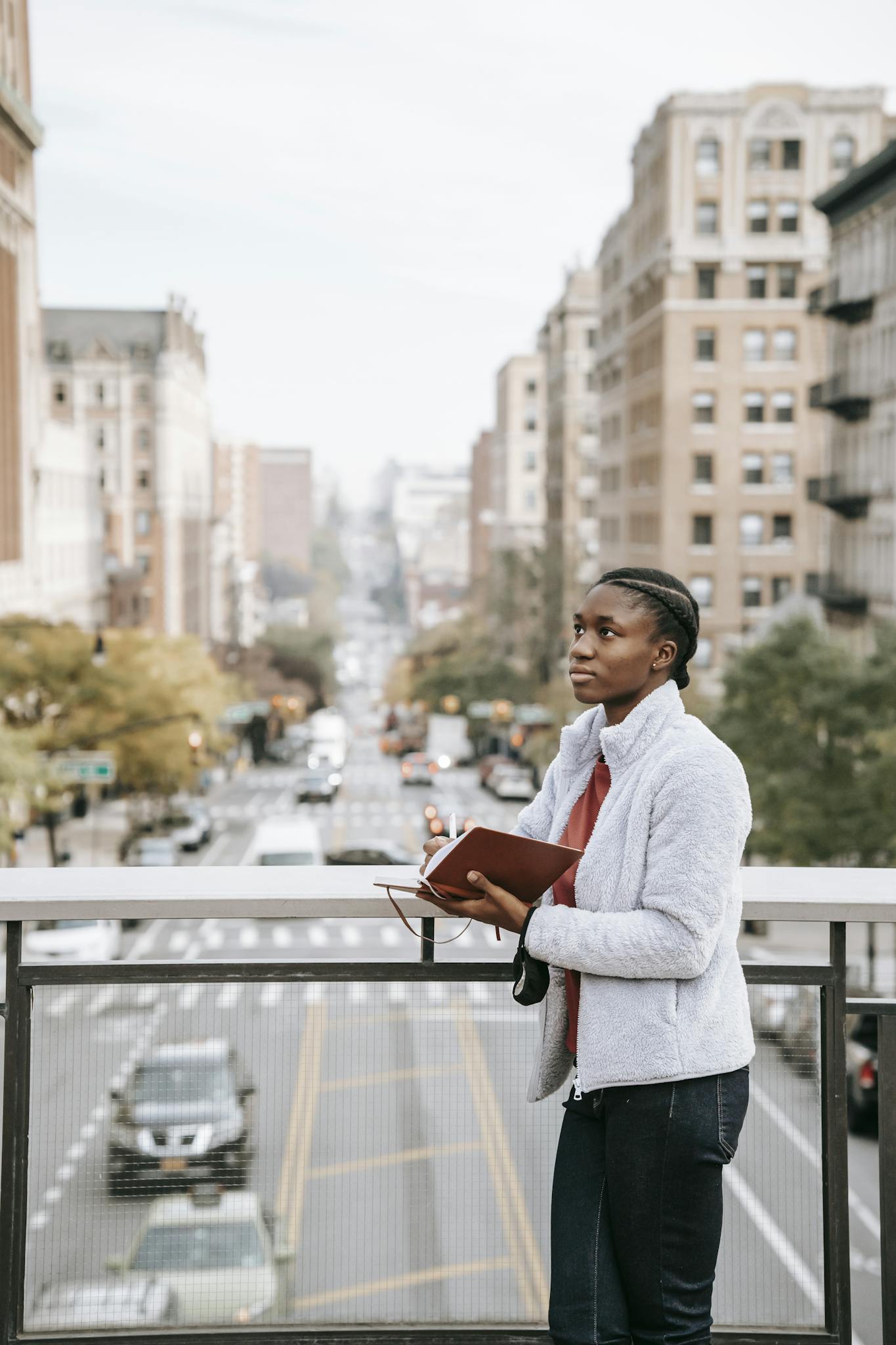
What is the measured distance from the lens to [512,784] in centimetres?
6962

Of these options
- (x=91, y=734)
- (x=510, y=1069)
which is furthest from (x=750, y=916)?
(x=91, y=734)

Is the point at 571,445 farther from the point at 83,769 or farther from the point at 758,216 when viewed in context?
the point at 83,769

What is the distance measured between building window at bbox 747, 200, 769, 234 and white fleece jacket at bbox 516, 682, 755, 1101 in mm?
74784

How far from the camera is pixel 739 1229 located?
14.8 ft

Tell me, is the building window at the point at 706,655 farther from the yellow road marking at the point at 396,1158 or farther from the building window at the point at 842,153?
the yellow road marking at the point at 396,1158

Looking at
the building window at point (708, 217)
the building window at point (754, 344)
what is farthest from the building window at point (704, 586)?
the building window at point (708, 217)

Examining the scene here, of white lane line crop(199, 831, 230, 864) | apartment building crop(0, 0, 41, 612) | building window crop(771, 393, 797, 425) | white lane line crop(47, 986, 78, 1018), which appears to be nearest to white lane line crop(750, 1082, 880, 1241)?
white lane line crop(47, 986, 78, 1018)

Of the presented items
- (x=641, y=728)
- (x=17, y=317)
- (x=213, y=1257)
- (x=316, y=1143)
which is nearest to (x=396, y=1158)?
(x=316, y=1143)

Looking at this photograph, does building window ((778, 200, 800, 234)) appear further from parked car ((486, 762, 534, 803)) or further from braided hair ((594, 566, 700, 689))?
braided hair ((594, 566, 700, 689))

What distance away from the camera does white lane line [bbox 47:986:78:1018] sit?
4.45 metres

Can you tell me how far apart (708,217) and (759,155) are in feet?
11.3

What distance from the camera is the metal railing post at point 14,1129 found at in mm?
4441

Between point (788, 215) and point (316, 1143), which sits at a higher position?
→ point (788, 215)

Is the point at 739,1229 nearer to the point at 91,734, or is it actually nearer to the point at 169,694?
the point at 91,734
